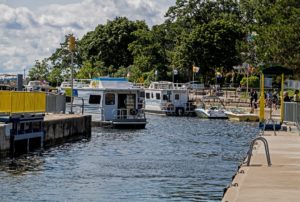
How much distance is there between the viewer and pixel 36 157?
35406mm

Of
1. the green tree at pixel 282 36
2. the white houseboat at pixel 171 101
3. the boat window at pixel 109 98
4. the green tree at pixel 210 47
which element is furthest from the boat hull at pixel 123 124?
the green tree at pixel 210 47

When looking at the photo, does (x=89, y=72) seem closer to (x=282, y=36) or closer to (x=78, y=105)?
(x=282, y=36)

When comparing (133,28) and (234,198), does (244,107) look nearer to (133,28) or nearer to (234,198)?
(133,28)

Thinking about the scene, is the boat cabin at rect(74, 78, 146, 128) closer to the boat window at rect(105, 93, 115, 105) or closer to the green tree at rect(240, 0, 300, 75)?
the boat window at rect(105, 93, 115, 105)

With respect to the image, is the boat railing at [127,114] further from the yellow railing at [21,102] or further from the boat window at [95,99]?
the yellow railing at [21,102]

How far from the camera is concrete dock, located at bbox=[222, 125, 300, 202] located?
1714cm

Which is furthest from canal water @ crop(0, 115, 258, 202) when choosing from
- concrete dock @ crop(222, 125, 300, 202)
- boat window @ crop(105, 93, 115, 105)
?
boat window @ crop(105, 93, 115, 105)

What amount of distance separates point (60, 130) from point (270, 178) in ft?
84.9

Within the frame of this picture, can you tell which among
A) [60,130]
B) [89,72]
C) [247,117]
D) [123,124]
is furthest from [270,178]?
[89,72]

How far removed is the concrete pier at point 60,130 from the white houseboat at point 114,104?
5.26 meters

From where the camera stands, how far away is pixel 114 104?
193 ft

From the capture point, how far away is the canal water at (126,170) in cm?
2391

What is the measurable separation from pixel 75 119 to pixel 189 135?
9890 mm

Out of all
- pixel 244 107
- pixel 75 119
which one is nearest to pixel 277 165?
pixel 75 119
